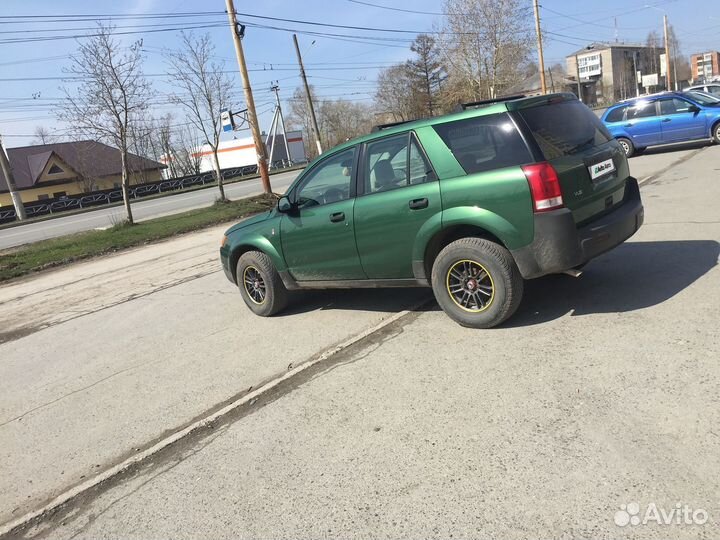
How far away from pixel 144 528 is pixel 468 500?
1694 mm

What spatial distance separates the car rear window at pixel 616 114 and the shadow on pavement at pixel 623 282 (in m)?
12.1

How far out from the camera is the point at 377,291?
659cm

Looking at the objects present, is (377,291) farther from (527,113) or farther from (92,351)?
(92,351)

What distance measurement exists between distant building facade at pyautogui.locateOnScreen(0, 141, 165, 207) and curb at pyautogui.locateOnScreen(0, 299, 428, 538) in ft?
194

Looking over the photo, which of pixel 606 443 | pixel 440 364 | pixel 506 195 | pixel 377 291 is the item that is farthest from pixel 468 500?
pixel 377 291

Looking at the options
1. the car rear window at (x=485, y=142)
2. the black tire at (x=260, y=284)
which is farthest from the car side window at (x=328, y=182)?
the car rear window at (x=485, y=142)

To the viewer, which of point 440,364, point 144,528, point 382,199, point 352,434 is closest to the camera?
point 144,528

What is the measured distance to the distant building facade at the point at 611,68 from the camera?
102562 mm

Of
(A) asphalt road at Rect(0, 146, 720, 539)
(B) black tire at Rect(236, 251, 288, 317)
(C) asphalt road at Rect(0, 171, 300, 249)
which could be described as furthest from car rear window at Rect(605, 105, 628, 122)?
(C) asphalt road at Rect(0, 171, 300, 249)

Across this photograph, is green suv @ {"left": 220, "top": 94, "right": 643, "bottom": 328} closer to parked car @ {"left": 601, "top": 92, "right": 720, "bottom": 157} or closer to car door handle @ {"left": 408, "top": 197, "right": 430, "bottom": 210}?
car door handle @ {"left": 408, "top": 197, "right": 430, "bottom": 210}

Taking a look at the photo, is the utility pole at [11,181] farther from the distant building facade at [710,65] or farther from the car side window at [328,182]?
the distant building facade at [710,65]

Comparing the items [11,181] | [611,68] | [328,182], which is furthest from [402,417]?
[611,68]

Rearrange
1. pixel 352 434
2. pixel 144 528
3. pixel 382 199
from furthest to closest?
pixel 382 199 < pixel 352 434 < pixel 144 528

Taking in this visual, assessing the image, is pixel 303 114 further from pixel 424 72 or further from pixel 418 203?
pixel 418 203
